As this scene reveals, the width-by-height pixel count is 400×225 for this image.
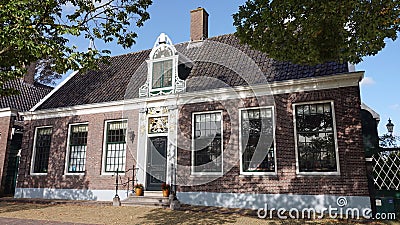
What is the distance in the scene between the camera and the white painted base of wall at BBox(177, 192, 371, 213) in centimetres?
916

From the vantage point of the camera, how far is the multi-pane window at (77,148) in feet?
45.5

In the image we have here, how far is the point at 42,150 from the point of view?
14836mm

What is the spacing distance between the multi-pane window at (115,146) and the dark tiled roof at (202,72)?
1.29m

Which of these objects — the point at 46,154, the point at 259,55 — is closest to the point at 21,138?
the point at 46,154

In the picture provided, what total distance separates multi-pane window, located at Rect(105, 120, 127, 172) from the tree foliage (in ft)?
26.4

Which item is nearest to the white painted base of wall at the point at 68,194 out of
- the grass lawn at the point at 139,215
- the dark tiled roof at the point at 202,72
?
the grass lawn at the point at 139,215

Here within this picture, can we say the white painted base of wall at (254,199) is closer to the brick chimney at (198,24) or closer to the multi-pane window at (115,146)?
the multi-pane window at (115,146)

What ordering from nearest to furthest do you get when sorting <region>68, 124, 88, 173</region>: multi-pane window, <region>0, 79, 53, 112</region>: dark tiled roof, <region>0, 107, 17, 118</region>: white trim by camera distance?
<region>68, 124, 88, 173</region>: multi-pane window
<region>0, 107, 17, 118</region>: white trim
<region>0, 79, 53, 112</region>: dark tiled roof

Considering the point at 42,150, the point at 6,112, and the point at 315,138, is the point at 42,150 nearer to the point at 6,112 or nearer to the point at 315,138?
the point at 6,112

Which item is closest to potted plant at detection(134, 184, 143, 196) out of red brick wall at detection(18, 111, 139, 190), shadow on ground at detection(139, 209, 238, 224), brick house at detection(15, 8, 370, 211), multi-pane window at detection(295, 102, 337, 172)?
brick house at detection(15, 8, 370, 211)

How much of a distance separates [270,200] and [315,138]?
258cm

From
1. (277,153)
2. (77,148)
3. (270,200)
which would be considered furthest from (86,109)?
(270,200)

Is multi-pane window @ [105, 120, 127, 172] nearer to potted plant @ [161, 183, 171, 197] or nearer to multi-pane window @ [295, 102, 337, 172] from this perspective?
potted plant @ [161, 183, 171, 197]

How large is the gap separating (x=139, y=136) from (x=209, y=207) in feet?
14.2
